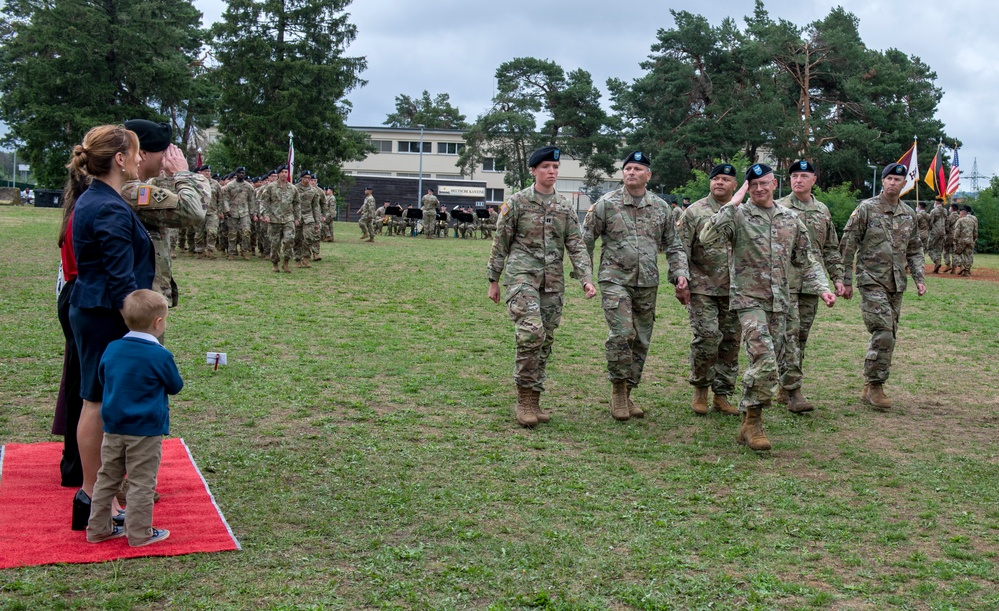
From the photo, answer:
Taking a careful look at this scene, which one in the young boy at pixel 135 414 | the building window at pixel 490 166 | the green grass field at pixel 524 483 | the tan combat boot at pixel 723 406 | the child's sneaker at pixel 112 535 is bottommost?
the child's sneaker at pixel 112 535

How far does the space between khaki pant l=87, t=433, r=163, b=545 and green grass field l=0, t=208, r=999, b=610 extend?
0.80 feet

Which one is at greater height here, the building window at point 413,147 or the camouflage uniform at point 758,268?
the building window at point 413,147

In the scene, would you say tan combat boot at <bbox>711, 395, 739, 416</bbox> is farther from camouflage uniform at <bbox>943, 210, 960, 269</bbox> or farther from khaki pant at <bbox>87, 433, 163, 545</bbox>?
camouflage uniform at <bbox>943, 210, 960, 269</bbox>

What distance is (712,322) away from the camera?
8.39 metres

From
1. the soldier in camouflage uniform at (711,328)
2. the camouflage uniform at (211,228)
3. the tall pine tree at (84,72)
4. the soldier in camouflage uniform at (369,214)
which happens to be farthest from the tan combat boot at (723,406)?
the tall pine tree at (84,72)

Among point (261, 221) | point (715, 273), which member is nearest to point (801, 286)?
point (715, 273)

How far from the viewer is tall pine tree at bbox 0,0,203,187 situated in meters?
53.2

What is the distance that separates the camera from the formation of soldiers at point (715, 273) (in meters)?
7.55

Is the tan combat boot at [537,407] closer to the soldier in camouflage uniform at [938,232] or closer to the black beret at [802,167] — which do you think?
the black beret at [802,167]

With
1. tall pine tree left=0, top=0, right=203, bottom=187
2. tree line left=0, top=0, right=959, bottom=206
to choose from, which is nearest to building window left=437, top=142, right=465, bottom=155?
tree line left=0, top=0, right=959, bottom=206

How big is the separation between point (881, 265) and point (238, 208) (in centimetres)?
1680

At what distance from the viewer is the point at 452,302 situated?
16031 millimetres

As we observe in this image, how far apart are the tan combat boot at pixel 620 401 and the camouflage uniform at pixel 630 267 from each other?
2.4 inches

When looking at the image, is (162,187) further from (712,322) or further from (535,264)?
(712,322)
